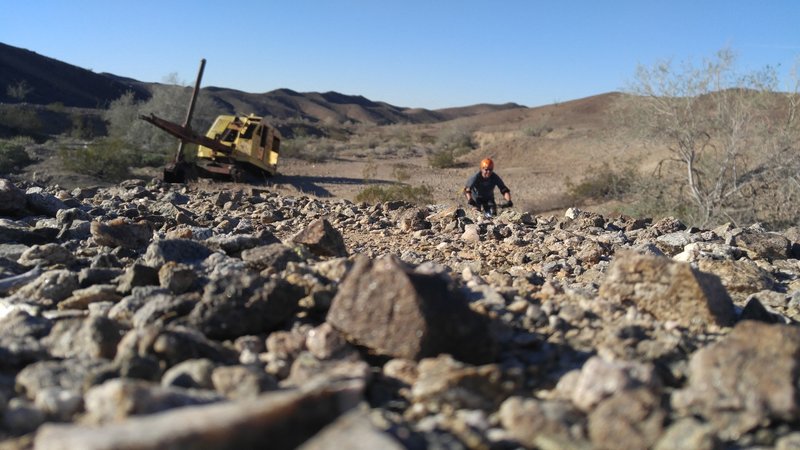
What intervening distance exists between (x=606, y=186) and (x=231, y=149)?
11590mm

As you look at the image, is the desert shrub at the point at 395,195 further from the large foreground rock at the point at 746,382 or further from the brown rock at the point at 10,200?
the large foreground rock at the point at 746,382

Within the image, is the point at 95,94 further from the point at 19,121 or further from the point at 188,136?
the point at 188,136

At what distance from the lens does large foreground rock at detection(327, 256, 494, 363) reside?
2.67 m

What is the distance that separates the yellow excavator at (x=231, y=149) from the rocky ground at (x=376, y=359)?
13.9m

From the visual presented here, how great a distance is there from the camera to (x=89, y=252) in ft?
17.4

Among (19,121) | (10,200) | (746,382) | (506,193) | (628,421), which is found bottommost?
(10,200)

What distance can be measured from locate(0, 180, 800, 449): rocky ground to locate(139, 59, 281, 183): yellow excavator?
45.5 ft

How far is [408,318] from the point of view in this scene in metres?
2.69

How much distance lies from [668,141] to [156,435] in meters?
18.0

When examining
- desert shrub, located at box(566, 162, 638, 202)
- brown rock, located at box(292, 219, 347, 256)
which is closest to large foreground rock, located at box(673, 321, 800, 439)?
brown rock, located at box(292, 219, 347, 256)

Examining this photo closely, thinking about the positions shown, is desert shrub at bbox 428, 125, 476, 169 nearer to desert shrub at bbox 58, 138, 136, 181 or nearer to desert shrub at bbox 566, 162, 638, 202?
desert shrub at bbox 566, 162, 638, 202

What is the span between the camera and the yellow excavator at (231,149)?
17969mm

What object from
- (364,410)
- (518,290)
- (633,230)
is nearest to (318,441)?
(364,410)

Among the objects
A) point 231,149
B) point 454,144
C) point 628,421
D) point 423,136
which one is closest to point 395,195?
point 231,149
